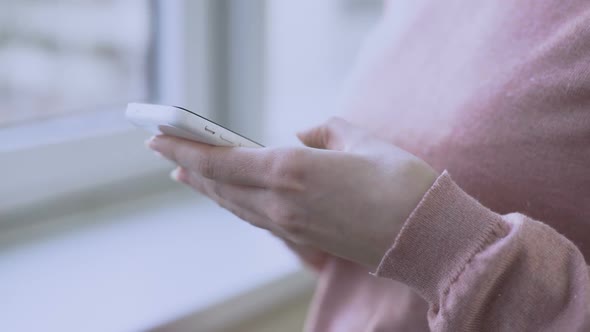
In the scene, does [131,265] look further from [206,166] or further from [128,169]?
[206,166]

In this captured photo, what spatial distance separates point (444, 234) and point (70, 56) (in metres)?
0.65

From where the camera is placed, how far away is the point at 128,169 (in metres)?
1.02

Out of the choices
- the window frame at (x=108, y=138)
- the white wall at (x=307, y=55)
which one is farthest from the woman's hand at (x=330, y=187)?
the white wall at (x=307, y=55)

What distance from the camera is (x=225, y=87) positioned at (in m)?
1.13

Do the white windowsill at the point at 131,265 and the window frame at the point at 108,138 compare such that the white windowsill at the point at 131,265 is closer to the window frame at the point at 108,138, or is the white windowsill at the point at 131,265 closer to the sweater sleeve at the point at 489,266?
the window frame at the point at 108,138

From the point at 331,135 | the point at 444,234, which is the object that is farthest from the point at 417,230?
the point at 331,135

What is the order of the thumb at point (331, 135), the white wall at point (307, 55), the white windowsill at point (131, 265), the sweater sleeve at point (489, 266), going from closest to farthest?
the sweater sleeve at point (489, 266) → the thumb at point (331, 135) → the white windowsill at point (131, 265) → the white wall at point (307, 55)

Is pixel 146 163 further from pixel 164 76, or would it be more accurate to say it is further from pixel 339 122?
pixel 339 122

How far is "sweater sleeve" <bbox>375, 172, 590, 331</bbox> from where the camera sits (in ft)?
1.56

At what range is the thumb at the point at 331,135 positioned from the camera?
1.90ft

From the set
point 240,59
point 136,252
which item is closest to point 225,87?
point 240,59

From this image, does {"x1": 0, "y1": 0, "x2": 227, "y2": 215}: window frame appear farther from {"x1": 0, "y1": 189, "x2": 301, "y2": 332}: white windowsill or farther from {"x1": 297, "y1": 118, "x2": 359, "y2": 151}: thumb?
{"x1": 297, "y1": 118, "x2": 359, "y2": 151}: thumb

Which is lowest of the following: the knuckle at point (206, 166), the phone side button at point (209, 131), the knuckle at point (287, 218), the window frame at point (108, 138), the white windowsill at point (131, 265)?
the white windowsill at point (131, 265)

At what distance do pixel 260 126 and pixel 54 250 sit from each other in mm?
393
